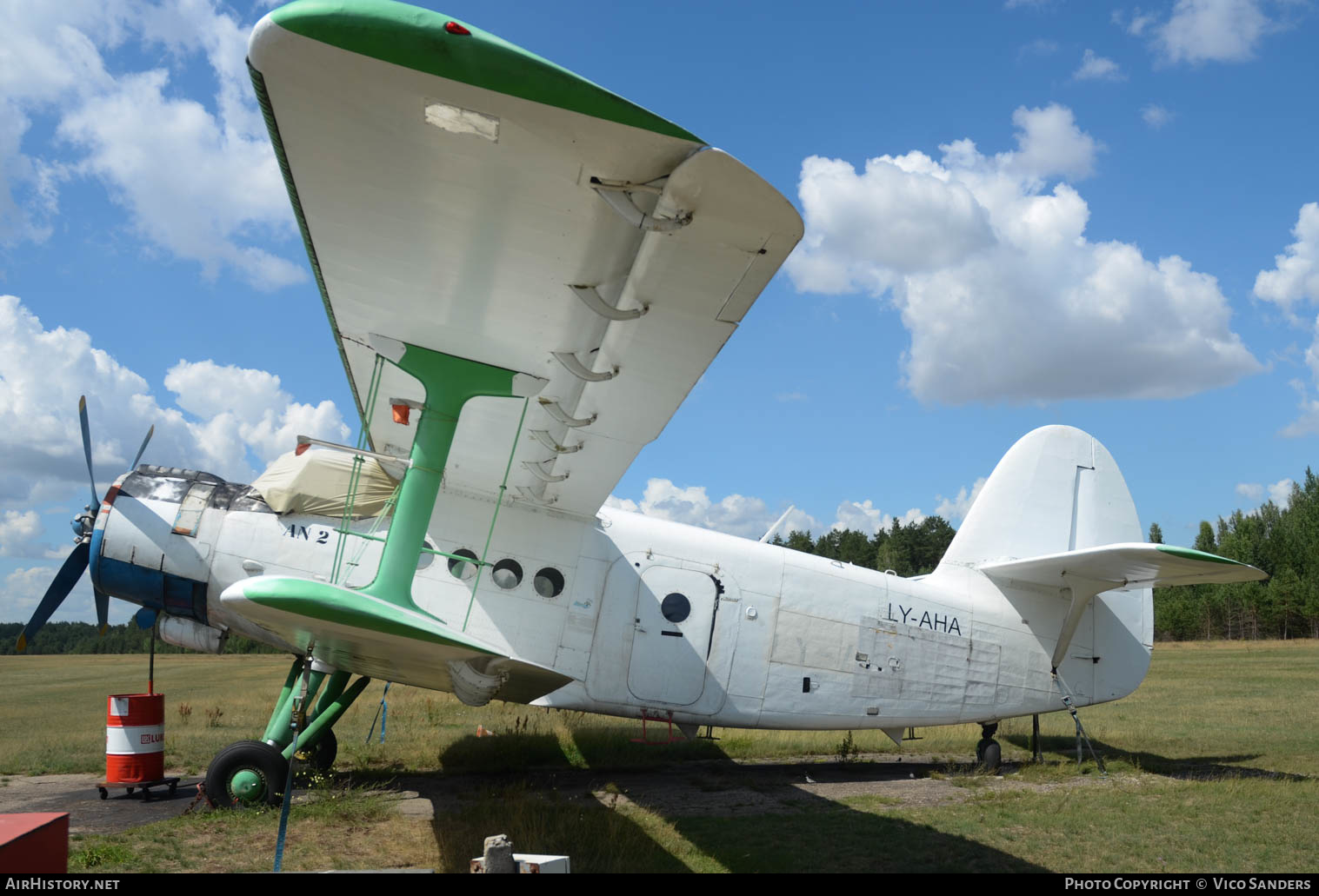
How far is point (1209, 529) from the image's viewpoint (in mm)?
80375

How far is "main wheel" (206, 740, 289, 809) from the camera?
22.7ft

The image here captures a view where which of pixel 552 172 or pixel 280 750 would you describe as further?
pixel 280 750

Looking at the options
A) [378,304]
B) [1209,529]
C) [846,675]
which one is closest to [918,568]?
[1209,529]

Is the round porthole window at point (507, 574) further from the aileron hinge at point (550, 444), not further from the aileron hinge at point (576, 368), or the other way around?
the aileron hinge at point (576, 368)

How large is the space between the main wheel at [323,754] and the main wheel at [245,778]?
1.57 metres

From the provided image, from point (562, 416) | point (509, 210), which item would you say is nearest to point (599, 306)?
point (509, 210)

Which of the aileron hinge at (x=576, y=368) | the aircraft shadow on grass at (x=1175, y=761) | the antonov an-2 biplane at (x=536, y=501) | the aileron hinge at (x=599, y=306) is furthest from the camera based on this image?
the aircraft shadow on grass at (x=1175, y=761)

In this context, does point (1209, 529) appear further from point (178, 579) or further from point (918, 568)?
point (178, 579)

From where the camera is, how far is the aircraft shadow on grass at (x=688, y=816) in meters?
6.00

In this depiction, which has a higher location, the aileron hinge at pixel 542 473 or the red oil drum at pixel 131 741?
the aileron hinge at pixel 542 473

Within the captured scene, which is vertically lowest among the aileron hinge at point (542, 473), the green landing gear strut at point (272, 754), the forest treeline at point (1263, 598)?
the green landing gear strut at point (272, 754)

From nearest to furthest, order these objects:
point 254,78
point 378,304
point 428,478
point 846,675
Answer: point 254,78, point 378,304, point 428,478, point 846,675

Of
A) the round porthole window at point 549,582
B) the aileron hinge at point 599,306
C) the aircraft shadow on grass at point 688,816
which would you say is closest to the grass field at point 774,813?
the aircraft shadow on grass at point 688,816
